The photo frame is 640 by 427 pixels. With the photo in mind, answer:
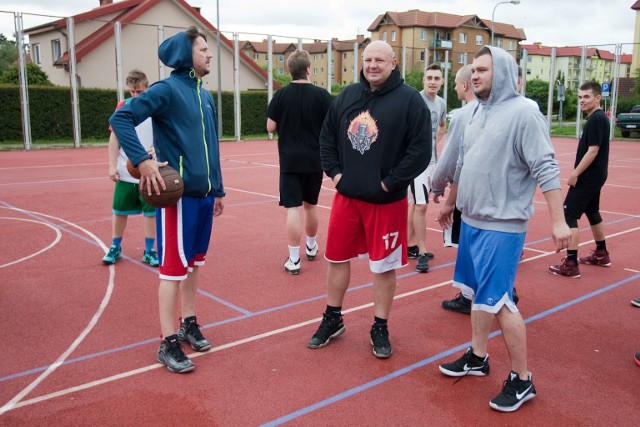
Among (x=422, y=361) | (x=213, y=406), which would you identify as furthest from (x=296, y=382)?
(x=422, y=361)

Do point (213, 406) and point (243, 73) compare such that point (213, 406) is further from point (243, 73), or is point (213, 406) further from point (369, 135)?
point (243, 73)

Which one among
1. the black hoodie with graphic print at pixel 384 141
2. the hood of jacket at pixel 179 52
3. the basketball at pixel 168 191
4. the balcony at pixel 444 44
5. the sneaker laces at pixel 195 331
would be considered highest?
the balcony at pixel 444 44

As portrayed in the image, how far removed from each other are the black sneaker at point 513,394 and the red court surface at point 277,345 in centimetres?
5

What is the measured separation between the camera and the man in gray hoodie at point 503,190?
11.9 ft

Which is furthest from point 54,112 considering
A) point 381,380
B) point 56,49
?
point 381,380

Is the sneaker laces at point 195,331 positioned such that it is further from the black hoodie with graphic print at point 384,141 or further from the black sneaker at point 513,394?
the black sneaker at point 513,394

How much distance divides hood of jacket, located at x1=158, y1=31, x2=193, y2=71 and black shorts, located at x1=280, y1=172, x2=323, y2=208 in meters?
2.62

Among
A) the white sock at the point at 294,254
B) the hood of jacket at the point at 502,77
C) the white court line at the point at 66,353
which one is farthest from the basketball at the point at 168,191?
the white sock at the point at 294,254

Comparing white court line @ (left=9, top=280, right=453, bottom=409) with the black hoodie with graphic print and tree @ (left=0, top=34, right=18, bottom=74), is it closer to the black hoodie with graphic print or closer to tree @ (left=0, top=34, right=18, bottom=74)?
the black hoodie with graphic print

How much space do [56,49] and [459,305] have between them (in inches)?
1477

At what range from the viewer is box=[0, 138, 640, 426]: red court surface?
145 inches

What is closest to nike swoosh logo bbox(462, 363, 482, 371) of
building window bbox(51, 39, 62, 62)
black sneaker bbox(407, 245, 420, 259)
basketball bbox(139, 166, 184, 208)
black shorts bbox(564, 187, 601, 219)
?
basketball bbox(139, 166, 184, 208)

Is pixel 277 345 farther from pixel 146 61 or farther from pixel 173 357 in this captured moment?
pixel 146 61

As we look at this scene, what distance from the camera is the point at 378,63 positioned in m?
4.28
